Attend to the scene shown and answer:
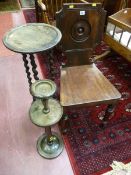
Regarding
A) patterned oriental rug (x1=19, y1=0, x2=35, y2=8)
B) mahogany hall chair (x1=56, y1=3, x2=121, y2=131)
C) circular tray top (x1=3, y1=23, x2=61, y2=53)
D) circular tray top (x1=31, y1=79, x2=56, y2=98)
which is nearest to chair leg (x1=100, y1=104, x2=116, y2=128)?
mahogany hall chair (x1=56, y1=3, x2=121, y2=131)

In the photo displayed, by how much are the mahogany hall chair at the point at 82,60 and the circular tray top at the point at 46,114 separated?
6 cm

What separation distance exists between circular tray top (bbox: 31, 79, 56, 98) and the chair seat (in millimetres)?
203

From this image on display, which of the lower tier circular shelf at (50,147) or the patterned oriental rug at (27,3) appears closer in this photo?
the lower tier circular shelf at (50,147)

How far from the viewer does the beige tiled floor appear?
1.41 m

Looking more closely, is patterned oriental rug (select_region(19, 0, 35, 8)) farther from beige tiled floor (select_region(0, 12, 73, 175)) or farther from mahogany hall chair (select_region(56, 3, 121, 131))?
mahogany hall chair (select_region(56, 3, 121, 131))

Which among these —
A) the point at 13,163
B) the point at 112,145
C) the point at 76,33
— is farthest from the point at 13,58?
the point at 112,145

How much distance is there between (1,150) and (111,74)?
4.77ft

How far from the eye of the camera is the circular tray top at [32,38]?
1.08m

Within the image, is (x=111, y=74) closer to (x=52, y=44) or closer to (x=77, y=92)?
(x=77, y=92)

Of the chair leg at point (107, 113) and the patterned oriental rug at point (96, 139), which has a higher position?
the chair leg at point (107, 113)

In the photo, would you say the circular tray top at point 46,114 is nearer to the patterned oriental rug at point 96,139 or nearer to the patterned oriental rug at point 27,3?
the patterned oriental rug at point 96,139

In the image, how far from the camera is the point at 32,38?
1.17 meters

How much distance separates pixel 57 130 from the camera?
1646mm

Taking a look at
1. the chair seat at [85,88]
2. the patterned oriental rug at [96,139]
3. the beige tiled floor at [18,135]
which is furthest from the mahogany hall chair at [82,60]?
the beige tiled floor at [18,135]
